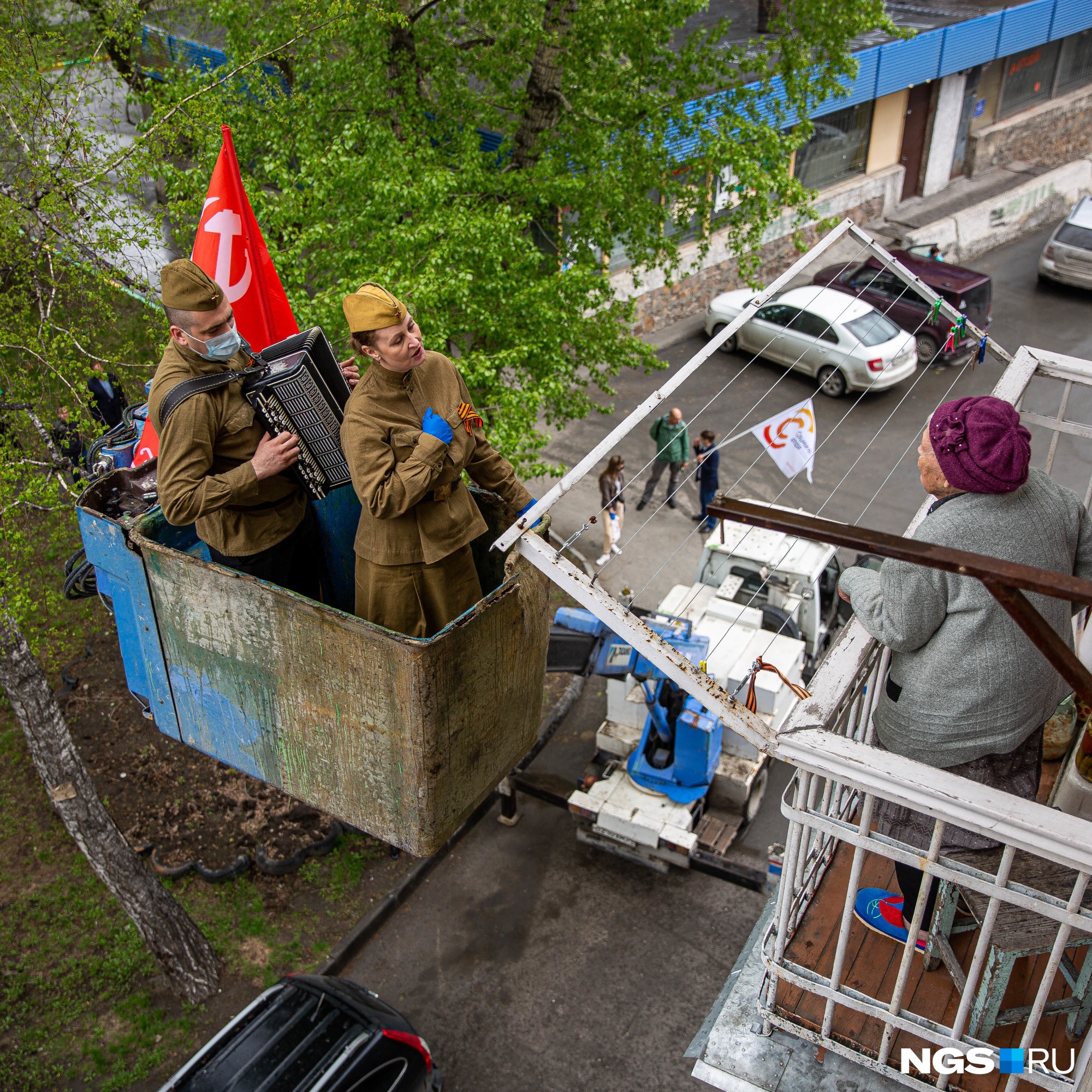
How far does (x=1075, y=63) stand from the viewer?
24688mm

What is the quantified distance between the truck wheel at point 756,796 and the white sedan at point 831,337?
7853 millimetres

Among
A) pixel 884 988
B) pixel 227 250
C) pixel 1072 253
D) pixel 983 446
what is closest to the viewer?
pixel 983 446

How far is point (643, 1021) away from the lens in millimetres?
7984

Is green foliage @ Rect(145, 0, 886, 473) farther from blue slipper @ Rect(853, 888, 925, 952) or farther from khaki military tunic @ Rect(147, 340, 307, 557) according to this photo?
blue slipper @ Rect(853, 888, 925, 952)

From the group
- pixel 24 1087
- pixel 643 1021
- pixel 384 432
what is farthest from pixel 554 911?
pixel 384 432

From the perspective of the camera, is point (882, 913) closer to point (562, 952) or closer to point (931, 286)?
point (562, 952)

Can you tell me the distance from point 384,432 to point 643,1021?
632 centimetres

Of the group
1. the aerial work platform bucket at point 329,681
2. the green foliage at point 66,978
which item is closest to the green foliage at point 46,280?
the green foliage at point 66,978

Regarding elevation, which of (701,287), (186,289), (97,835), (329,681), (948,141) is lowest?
(701,287)

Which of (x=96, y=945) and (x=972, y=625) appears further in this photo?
(x=96, y=945)

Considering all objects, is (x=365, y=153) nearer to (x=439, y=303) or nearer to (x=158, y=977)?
(x=439, y=303)

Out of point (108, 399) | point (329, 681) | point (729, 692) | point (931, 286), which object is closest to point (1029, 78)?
point (931, 286)

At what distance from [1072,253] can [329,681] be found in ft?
65.5

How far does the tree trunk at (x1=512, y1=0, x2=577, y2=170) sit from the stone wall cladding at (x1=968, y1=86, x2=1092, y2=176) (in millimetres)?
16450
